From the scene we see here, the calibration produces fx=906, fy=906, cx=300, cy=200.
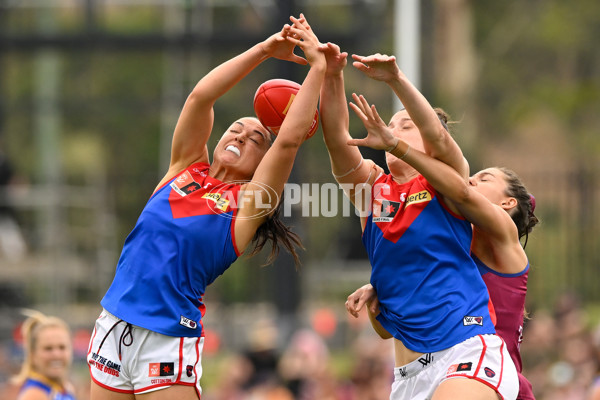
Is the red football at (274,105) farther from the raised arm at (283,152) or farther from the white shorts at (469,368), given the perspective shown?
the white shorts at (469,368)

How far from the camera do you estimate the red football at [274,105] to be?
198 inches

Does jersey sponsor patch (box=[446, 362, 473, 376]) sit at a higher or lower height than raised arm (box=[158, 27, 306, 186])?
lower

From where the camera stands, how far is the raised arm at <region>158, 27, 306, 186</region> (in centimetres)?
489

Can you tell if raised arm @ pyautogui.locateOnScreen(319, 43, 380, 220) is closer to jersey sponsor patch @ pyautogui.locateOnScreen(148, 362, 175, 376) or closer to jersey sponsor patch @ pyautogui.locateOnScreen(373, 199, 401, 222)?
jersey sponsor patch @ pyautogui.locateOnScreen(373, 199, 401, 222)

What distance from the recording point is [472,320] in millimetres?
4680

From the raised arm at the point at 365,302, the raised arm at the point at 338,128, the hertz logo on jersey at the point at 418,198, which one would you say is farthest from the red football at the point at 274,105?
the raised arm at the point at 365,302

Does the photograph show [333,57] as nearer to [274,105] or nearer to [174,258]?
[274,105]

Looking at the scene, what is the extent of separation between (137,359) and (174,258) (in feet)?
1.80

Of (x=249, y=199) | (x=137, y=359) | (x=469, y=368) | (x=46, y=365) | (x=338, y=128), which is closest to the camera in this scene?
(x=469, y=368)

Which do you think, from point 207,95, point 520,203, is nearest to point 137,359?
point 207,95

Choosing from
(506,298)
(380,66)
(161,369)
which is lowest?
(161,369)

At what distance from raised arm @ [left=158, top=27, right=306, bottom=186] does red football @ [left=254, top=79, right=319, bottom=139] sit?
7.2 inches

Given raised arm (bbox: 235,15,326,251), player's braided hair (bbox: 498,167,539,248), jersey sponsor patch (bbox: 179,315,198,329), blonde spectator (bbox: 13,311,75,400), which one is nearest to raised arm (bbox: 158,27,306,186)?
raised arm (bbox: 235,15,326,251)

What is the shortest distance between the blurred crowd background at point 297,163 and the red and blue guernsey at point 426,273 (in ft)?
3.92
